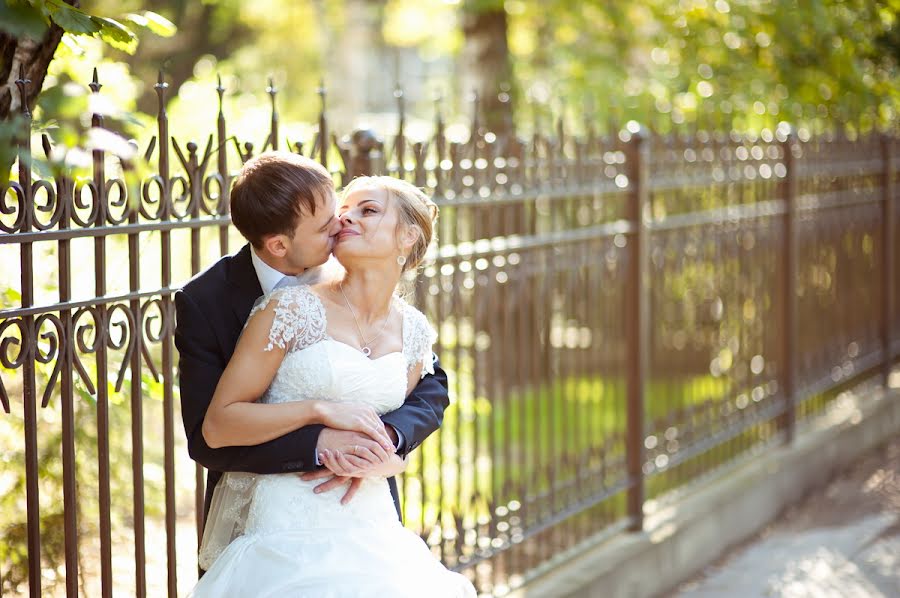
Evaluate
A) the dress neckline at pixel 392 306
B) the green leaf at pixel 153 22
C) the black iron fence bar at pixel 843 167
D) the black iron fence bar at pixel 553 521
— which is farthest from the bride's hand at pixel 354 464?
the black iron fence bar at pixel 843 167

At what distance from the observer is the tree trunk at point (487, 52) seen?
35.4ft

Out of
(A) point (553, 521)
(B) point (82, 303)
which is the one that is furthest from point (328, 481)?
(A) point (553, 521)

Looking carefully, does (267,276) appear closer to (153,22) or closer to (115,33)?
(115,33)

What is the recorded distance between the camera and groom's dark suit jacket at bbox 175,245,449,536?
8.69ft

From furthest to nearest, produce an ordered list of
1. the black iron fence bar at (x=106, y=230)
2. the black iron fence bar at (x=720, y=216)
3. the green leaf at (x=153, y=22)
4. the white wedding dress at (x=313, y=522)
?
1. the black iron fence bar at (x=720, y=216)
2. the green leaf at (x=153, y=22)
3. the black iron fence bar at (x=106, y=230)
4. the white wedding dress at (x=313, y=522)

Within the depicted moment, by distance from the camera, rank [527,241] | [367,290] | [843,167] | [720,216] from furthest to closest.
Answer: [843,167], [720,216], [527,241], [367,290]

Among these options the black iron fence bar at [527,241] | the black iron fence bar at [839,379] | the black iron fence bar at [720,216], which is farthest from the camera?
the black iron fence bar at [839,379]

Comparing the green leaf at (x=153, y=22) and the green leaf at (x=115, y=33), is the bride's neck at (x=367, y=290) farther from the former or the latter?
the green leaf at (x=153, y=22)

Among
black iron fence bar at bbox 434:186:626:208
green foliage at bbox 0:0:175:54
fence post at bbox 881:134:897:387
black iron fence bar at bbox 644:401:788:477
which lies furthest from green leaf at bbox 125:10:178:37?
fence post at bbox 881:134:897:387

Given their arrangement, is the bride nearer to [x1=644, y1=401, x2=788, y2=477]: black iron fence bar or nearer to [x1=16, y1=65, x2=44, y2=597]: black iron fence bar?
[x1=16, y1=65, x2=44, y2=597]: black iron fence bar

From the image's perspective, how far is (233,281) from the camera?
273 centimetres

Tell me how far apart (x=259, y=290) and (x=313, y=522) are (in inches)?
22.1

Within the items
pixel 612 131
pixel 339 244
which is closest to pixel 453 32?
pixel 612 131

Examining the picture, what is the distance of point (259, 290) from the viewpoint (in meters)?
2.76
